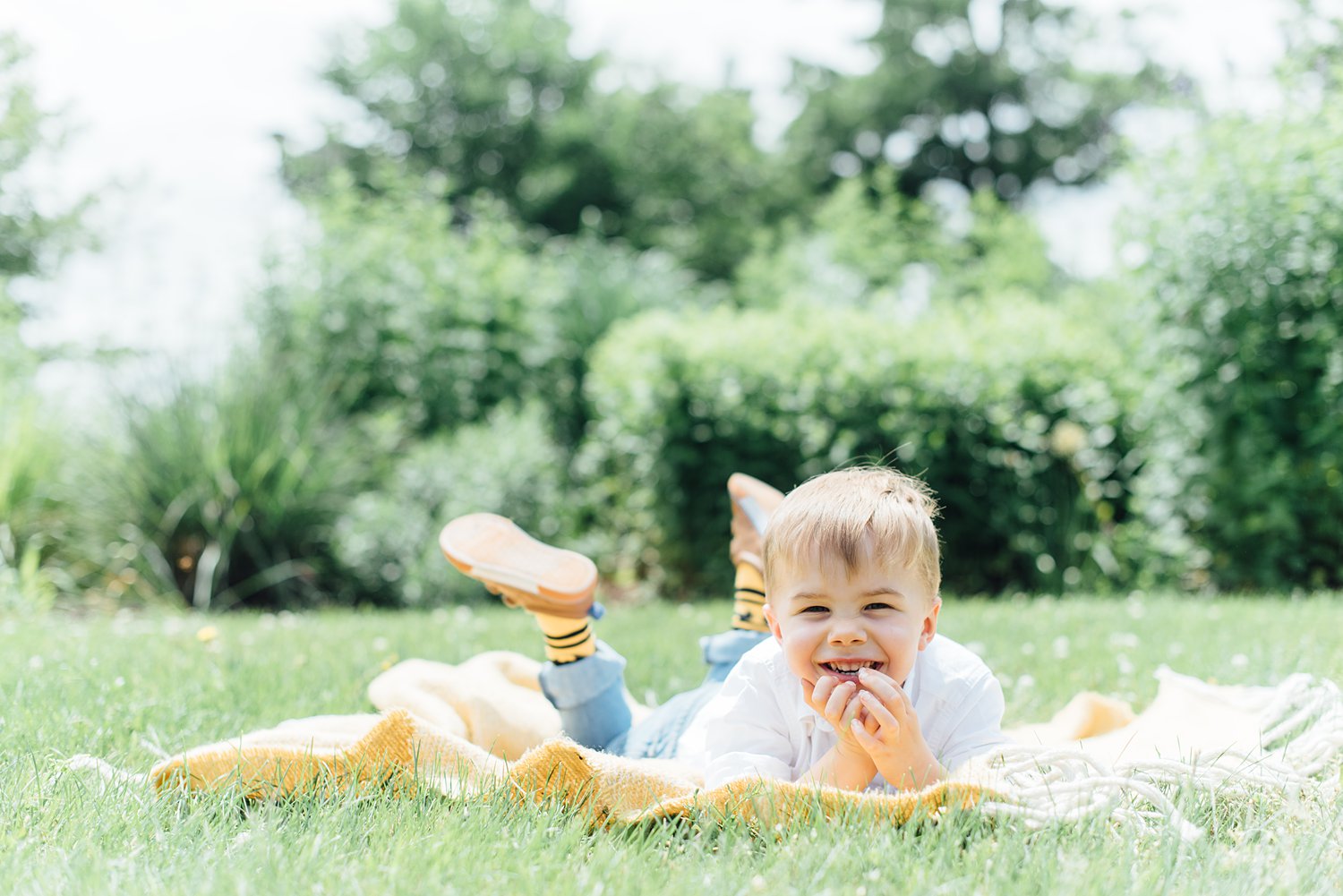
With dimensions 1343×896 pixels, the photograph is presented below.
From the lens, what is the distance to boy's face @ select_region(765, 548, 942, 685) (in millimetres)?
1779

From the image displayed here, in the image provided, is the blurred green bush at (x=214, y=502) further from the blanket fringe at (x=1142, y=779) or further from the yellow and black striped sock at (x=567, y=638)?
the blanket fringe at (x=1142, y=779)

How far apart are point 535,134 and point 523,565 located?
2312 cm

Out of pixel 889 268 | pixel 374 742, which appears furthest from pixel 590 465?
pixel 889 268

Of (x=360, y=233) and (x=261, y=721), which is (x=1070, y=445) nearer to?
(x=261, y=721)

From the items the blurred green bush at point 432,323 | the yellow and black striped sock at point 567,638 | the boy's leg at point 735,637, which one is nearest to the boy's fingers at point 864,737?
the boy's leg at point 735,637

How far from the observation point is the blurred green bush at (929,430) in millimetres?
6145

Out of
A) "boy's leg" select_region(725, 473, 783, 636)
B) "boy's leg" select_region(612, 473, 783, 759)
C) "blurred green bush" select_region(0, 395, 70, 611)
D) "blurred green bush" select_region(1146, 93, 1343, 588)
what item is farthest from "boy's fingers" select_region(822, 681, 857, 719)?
"blurred green bush" select_region(0, 395, 70, 611)

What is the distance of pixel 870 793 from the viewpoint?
176 centimetres

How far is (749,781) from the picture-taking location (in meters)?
1.78

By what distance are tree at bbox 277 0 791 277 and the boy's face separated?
70.9ft

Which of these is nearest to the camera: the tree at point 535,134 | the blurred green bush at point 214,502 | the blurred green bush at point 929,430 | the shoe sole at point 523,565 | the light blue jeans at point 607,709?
the shoe sole at point 523,565

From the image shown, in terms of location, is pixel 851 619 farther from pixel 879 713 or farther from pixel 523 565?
pixel 523 565

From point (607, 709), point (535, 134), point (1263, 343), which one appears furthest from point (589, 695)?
point (535, 134)

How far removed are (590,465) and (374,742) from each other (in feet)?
17.2
